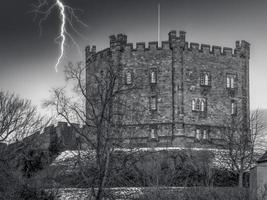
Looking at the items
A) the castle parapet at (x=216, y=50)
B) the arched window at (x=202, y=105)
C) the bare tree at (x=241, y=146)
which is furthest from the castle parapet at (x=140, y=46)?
the bare tree at (x=241, y=146)

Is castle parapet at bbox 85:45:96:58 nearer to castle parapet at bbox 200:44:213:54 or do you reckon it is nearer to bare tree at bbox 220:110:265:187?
castle parapet at bbox 200:44:213:54

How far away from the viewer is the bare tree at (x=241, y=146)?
40594 mm

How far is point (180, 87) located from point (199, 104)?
2.23 meters

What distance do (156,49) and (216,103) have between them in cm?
646

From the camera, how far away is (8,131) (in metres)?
40.3

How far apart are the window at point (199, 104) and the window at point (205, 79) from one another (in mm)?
1264

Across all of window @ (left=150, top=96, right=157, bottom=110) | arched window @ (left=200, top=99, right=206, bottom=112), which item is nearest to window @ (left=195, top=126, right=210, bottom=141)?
arched window @ (left=200, top=99, right=206, bottom=112)

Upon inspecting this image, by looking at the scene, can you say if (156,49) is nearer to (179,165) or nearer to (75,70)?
(179,165)

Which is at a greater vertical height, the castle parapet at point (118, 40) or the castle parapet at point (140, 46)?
the castle parapet at point (118, 40)

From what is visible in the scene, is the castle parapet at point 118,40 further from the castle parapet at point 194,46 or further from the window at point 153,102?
the castle parapet at point 194,46

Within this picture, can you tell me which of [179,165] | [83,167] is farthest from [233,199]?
[179,165]

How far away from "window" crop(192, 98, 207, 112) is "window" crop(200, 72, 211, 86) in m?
1.26

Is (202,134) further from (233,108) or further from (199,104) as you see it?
(233,108)

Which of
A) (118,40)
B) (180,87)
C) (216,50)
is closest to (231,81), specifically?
(216,50)
